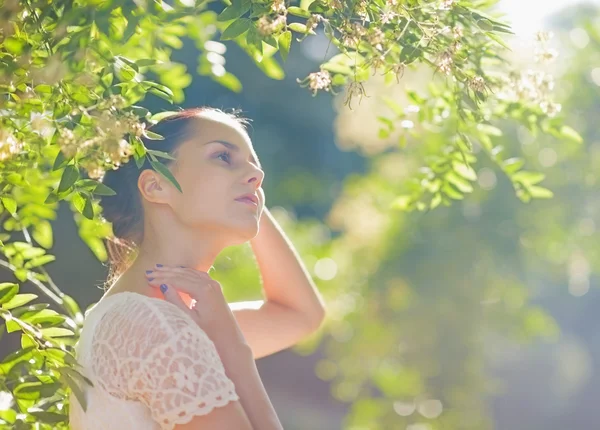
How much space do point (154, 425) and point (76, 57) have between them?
0.49 metres

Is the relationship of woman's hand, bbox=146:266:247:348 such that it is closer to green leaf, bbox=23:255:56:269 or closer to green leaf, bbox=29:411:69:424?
green leaf, bbox=29:411:69:424

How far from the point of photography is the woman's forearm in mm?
1145

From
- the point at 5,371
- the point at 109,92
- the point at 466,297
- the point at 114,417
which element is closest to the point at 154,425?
the point at 114,417

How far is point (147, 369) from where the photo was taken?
1141 millimetres

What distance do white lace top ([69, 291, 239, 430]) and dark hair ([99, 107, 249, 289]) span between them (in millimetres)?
167

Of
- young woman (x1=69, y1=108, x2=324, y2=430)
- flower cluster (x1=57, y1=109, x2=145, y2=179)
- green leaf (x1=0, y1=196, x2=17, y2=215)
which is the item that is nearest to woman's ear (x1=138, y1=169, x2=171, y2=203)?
young woman (x1=69, y1=108, x2=324, y2=430)

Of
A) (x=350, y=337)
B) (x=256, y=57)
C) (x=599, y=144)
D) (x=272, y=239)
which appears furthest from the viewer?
(x=350, y=337)

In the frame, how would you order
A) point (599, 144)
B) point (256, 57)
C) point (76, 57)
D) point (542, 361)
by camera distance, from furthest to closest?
point (542, 361) → point (599, 144) → point (256, 57) → point (76, 57)

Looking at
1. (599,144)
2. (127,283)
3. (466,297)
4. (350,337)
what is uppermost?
(127,283)

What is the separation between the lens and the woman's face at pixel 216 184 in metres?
1.30

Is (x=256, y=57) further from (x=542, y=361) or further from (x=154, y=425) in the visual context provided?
(x=542, y=361)

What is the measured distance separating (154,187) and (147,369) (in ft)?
1.01

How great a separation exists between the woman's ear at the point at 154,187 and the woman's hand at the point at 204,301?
132mm

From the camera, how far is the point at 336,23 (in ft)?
3.49
